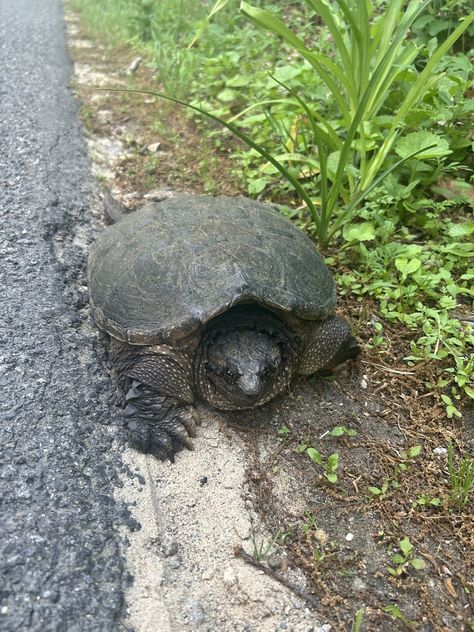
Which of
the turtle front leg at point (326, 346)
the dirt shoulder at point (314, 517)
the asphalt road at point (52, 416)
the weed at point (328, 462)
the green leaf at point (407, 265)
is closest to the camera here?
the asphalt road at point (52, 416)

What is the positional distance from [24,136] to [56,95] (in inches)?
37.0

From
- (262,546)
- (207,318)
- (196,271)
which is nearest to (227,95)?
(196,271)

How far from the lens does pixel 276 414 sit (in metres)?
2.02

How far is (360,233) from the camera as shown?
257 centimetres

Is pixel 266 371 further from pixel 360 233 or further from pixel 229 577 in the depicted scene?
pixel 360 233

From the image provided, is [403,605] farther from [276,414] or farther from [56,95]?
[56,95]

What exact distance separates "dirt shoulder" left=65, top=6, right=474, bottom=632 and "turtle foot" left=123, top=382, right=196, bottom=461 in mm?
47

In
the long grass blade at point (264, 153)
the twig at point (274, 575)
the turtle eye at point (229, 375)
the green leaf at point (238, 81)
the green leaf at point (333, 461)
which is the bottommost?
the green leaf at point (333, 461)

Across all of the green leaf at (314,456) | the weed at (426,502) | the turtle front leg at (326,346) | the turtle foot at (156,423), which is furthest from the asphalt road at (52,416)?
the weed at (426,502)

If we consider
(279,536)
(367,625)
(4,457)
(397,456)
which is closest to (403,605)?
(367,625)

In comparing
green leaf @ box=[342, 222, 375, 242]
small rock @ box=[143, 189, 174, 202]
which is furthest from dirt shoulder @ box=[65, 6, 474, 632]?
small rock @ box=[143, 189, 174, 202]

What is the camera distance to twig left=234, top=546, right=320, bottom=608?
1.46 metres

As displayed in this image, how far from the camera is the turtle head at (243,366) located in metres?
1.82

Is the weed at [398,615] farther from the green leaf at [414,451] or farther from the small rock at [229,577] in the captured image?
the green leaf at [414,451]
